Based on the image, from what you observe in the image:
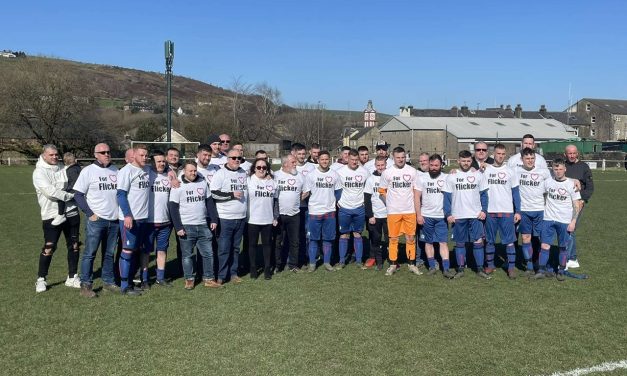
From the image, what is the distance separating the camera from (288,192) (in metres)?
7.91

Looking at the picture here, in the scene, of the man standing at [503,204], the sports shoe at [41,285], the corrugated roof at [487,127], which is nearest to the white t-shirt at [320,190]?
the man standing at [503,204]

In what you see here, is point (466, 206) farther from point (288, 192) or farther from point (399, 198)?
point (288, 192)

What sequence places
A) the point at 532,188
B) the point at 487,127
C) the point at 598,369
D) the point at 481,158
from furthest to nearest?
the point at 487,127, the point at 481,158, the point at 532,188, the point at 598,369

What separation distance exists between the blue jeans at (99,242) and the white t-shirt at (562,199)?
21.0 ft

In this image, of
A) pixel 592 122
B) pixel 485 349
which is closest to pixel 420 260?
pixel 485 349

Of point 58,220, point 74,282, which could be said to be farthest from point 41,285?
point 58,220

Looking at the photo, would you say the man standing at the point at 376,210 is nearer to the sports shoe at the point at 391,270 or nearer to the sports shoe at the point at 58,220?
the sports shoe at the point at 391,270

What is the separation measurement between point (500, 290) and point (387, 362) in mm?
3035

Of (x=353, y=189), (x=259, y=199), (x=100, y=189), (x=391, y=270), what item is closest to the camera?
(x=100, y=189)

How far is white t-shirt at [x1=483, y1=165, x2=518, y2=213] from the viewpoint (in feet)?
24.7

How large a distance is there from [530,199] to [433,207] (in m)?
1.51

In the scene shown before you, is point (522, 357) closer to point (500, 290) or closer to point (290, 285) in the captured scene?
point (500, 290)

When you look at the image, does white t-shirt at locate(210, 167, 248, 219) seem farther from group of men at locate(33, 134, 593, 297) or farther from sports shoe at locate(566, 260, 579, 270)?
sports shoe at locate(566, 260, 579, 270)

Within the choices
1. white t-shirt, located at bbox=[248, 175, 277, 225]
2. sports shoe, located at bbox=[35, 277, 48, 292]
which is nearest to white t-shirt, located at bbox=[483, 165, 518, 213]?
white t-shirt, located at bbox=[248, 175, 277, 225]
